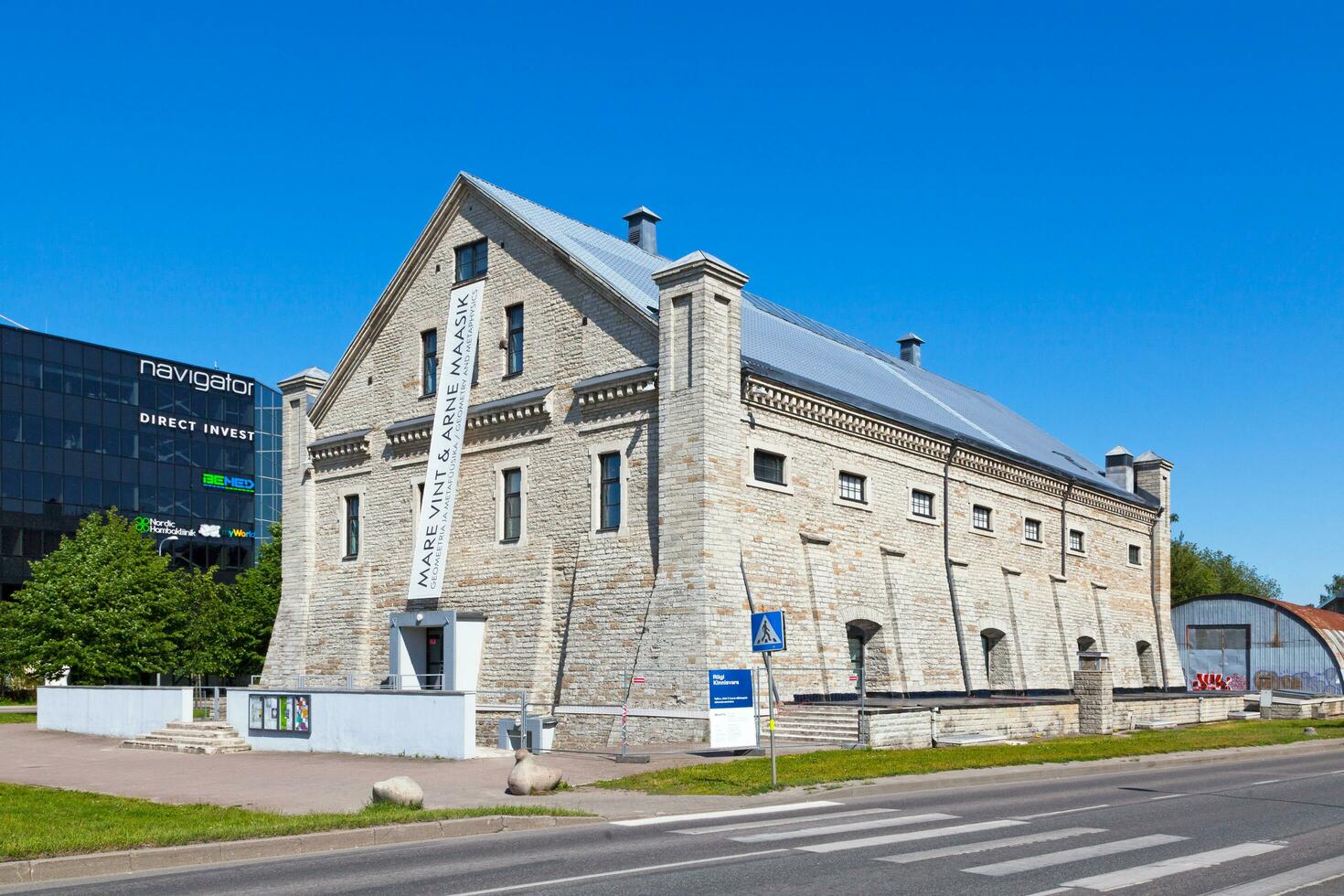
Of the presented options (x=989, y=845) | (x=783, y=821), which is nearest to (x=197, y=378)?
(x=783, y=821)

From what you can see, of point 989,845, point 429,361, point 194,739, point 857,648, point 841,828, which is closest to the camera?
point 989,845

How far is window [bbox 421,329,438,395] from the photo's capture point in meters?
33.7

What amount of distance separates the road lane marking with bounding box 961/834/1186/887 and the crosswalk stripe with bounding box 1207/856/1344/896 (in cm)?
129

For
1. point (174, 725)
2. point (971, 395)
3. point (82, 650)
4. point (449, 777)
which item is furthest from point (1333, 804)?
point (82, 650)

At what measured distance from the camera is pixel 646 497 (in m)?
27.3

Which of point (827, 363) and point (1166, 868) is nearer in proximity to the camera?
point (1166, 868)

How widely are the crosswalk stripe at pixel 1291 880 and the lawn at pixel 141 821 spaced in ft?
26.7

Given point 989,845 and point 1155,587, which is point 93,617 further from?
point 989,845

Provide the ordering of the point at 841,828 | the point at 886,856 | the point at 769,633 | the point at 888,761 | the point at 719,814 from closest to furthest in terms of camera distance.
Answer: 1. the point at 886,856
2. the point at 841,828
3. the point at 719,814
4. the point at 769,633
5. the point at 888,761

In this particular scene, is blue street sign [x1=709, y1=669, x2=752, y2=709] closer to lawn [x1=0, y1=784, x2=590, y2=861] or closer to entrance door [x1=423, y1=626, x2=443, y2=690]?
lawn [x1=0, y1=784, x2=590, y2=861]

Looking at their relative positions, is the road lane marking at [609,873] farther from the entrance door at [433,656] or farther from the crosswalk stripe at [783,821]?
the entrance door at [433,656]

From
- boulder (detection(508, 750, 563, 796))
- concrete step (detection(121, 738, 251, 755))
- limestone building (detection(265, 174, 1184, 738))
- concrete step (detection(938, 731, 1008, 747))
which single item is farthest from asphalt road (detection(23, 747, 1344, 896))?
concrete step (detection(121, 738, 251, 755))

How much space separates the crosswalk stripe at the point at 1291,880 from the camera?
9.24 meters

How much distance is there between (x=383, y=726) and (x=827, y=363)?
17.2 m
